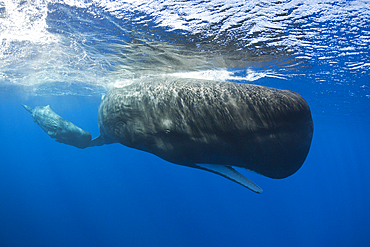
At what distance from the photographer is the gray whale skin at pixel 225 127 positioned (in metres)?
1.80

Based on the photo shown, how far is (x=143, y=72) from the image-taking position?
42.1 feet

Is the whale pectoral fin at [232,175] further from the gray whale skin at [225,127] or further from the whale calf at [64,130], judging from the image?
the whale calf at [64,130]

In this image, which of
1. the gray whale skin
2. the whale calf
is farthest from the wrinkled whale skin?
the whale calf

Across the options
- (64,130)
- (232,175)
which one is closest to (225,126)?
(232,175)

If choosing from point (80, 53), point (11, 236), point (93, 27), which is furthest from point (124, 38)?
point (11, 236)

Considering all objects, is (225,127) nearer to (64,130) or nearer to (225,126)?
(225,126)

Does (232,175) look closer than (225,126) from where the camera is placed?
No

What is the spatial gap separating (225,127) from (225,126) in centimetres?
1

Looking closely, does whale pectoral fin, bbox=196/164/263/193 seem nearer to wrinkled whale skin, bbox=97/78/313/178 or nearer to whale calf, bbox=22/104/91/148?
wrinkled whale skin, bbox=97/78/313/178

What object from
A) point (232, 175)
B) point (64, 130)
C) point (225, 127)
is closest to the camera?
point (225, 127)

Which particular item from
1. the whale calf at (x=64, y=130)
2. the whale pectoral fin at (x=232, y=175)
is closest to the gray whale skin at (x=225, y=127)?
the whale pectoral fin at (x=232, y=175)

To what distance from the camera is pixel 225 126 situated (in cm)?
200

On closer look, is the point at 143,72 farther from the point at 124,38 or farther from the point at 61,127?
the point at 61,127

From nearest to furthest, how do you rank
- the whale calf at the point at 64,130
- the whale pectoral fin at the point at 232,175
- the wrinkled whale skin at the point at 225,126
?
the wrinkled whale skin at the point at 225,126, the whale pectoral fin at the point at 232,175, the whale calf at the point at 64,130
